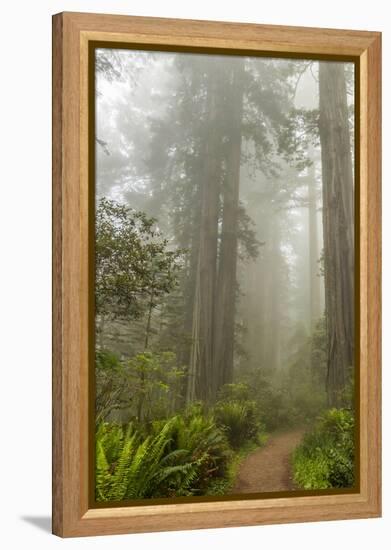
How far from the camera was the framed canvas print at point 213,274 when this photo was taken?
305 inches

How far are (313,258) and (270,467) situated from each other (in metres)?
1.62

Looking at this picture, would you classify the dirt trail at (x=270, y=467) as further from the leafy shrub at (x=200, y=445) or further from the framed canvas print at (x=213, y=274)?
the leafy shrub at (x=200, y=445)

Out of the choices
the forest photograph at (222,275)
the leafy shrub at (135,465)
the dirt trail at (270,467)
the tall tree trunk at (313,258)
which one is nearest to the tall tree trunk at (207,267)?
the forest photograph at (222,275)

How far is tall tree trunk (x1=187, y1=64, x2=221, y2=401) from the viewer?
806 cm

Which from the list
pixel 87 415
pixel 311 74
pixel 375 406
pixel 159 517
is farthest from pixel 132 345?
pixel 311 74

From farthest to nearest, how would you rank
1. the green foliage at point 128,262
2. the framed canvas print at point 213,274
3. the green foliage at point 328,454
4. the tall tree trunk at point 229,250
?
1. the green foliage at point 328,454
2. the tall tree trunk at point 229,250
3. the green foliage at point 128,262
4. the framed canvas print at point 213,274

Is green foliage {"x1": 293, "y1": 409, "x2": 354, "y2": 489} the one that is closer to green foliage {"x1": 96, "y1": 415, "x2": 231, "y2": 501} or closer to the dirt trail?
the dirt trail

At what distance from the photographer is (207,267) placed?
8141mm

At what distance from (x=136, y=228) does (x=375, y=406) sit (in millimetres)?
2315

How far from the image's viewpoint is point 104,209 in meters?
7.86

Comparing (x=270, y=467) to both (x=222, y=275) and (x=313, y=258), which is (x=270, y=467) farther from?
(x=313, y=258)

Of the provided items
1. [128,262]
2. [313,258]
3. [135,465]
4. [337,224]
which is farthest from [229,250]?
[135,465]

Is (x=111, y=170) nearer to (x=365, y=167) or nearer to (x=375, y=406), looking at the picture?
(x=365, y=167)

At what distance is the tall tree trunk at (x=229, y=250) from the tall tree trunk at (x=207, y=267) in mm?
56
